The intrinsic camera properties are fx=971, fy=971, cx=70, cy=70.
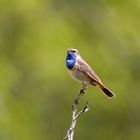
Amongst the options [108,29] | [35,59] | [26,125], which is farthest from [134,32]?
[26,125]

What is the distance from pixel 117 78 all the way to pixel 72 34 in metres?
1.29

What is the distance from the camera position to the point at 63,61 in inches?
675

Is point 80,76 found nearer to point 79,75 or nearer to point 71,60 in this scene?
point 79,75

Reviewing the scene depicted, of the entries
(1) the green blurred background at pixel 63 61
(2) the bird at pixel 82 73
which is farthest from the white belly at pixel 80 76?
(1) the green blurred background at pixel 63 61

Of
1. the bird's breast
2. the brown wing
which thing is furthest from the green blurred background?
the bird's breast

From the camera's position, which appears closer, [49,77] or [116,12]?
[49,77]

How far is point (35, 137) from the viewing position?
16.2 meters

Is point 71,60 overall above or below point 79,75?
above

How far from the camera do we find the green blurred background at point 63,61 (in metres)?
17.2

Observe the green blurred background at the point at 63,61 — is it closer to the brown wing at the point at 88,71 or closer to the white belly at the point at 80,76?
the brown wing at the point at 88,71

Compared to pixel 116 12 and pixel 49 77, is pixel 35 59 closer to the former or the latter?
pixel 49 77

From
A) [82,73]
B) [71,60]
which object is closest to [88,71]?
[82,73]

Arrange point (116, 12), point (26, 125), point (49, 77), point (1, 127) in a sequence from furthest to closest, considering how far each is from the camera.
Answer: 1. point (116, 12)
2. point (49, 77)
3. point (26, 125)
4. point (1, 127)

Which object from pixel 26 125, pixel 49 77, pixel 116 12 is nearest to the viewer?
pixel 26 125
